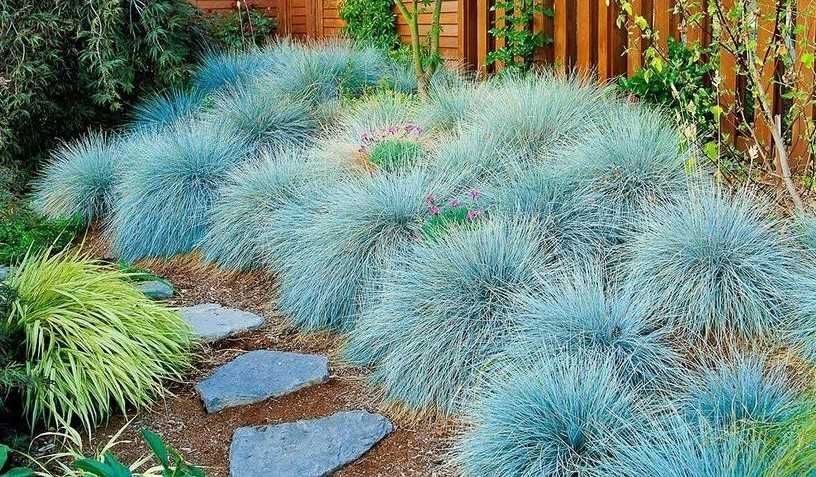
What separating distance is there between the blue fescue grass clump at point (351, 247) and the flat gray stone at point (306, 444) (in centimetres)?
85

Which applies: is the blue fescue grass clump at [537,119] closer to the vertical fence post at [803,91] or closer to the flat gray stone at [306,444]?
the vertical fence post at [803,91]

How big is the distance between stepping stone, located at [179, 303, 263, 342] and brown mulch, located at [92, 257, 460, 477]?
5 cm

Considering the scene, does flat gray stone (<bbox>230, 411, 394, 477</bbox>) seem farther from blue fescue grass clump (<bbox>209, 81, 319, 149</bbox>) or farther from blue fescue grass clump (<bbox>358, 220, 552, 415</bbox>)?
blue fescue grass clump (<bbox>209, 81, 319, 149</bbox>)

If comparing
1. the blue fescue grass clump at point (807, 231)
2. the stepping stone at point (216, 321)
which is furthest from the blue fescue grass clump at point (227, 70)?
the blue fescue grass clump at point (807, 231)

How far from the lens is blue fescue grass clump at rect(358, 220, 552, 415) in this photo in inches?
135

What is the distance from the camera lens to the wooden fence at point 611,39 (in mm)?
4883

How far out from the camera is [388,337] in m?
3.73

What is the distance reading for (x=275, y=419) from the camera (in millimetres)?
3527

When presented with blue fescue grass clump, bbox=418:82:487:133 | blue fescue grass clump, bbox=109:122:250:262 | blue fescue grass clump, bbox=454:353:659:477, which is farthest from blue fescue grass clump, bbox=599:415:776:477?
blue fescue grass clump, bbox=109:122:250:262

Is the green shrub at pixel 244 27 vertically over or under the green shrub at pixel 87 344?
over

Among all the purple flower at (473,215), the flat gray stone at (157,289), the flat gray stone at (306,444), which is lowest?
the flat gray stone at (306,444)

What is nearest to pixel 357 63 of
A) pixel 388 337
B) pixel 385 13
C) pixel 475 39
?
pixel 475 39

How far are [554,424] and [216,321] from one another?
214cm

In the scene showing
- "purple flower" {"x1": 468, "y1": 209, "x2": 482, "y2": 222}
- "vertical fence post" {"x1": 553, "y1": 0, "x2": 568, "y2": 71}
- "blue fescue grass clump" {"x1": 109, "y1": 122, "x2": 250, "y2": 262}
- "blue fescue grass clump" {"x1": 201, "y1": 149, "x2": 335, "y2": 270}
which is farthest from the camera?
"vertical fence post" {"x1": 553, "y1": 0, "x2": 568, "y2": 71}
